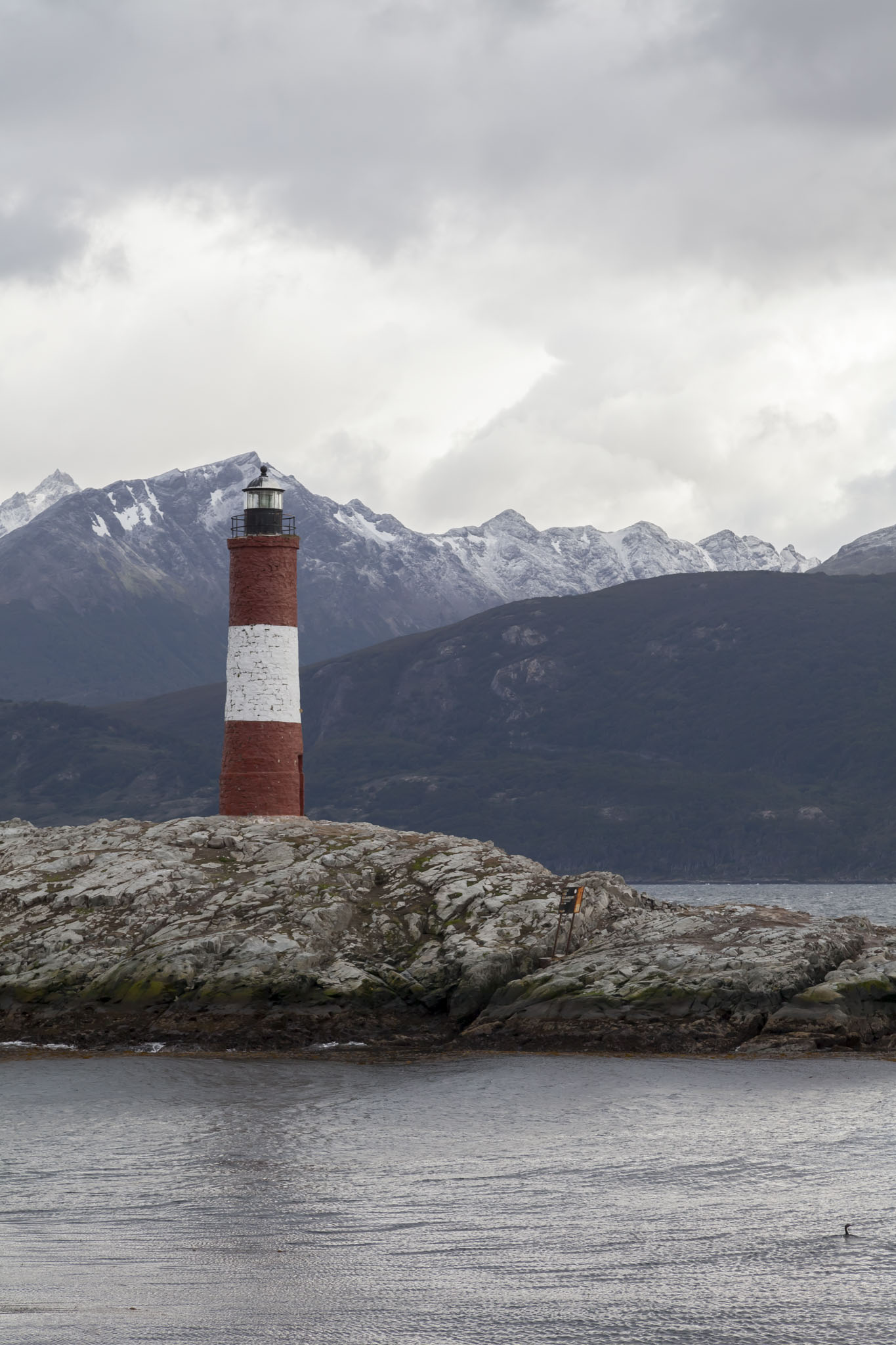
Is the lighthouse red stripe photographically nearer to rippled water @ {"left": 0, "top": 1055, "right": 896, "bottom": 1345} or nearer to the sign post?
the sign post

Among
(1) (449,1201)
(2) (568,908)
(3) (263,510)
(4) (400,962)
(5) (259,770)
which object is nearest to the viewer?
(1) (449,1201)

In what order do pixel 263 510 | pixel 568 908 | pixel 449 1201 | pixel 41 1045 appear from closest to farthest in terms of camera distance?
pixel 449 1201, pixel 41 1045, pixel 568 908, pixel 263 510

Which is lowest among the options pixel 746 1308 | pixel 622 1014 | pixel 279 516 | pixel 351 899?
pixel 746 1308

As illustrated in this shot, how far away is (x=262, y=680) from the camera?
60.8 metres

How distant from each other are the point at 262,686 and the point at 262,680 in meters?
0.27

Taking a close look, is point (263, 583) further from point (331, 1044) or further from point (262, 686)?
point (331, 1044)

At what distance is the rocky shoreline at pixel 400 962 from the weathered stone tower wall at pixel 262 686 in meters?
4.59

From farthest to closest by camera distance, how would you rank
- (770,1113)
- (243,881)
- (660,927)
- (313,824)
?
1. (313,824)
2. (243,881)
3. (660,927)
4. (770,1113)

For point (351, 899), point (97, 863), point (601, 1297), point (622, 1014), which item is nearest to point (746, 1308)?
point (601, 1297)

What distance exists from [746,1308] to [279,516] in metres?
45.2

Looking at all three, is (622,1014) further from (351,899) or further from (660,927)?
(351,899)

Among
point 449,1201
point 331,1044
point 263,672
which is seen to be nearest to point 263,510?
point 263,672

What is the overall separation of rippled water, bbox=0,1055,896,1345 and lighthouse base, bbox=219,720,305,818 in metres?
17.0

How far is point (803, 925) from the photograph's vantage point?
4969 centimetres
